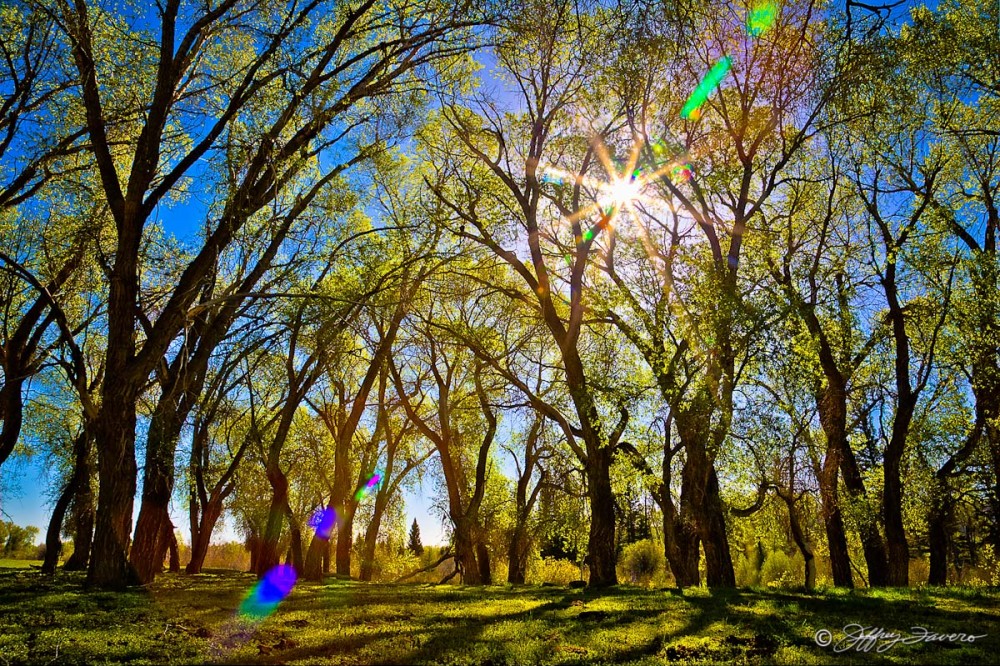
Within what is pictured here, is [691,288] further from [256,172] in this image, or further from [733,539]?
[733,539]

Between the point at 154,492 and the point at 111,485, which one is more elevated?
the point at 111,485

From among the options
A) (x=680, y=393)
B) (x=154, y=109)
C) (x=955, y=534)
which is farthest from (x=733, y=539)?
(x=154, y=109)

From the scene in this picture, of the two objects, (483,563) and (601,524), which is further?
(483,563)

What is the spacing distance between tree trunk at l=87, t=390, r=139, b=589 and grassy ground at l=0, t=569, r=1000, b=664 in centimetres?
60

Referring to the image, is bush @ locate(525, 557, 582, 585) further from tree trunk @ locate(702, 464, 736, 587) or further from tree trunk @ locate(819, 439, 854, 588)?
tree trunk @ locate(702, 464, 736, 587)

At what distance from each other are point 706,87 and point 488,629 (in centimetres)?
1295

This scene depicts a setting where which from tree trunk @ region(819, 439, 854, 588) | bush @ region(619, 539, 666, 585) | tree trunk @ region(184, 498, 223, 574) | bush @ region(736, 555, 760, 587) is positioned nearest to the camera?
tree trunk @ region(819, 439, 854, 588)

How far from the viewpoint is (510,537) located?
2466 centimetres

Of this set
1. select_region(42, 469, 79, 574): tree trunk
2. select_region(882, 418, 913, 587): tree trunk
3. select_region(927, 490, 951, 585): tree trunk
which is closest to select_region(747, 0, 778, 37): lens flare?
select_region(882, 418, 913, 587): tree trunk

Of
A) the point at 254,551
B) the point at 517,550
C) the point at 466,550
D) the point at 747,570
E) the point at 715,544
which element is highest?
the point at 715,544

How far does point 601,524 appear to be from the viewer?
46.5ft

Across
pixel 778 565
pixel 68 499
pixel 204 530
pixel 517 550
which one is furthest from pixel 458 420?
pixel 778 565

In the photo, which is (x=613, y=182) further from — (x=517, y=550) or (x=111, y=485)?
(x=517, y=550)

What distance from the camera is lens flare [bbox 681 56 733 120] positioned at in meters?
14.0
